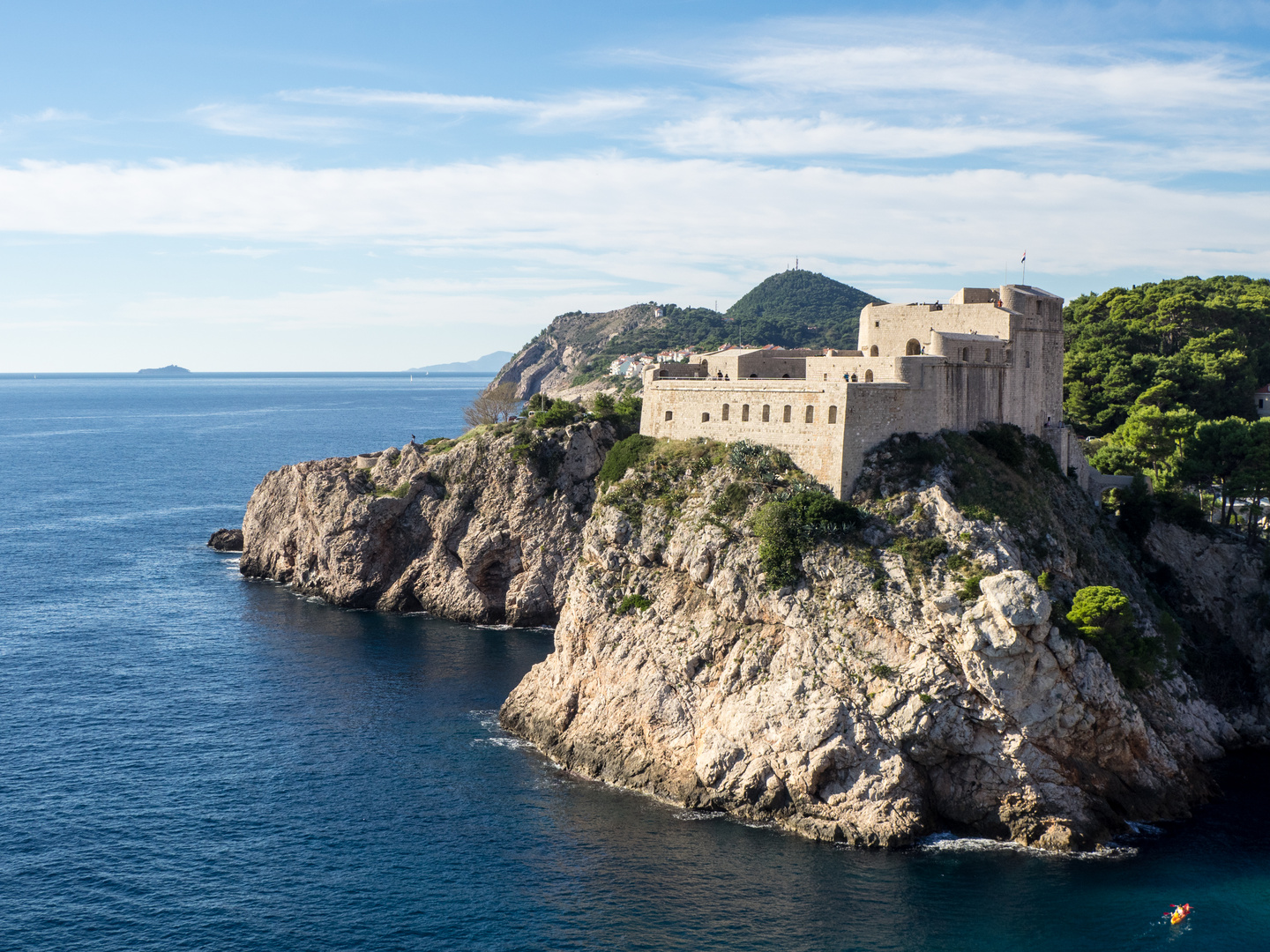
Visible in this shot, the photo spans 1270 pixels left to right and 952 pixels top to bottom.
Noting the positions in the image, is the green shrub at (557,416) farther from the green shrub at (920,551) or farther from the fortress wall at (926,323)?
the green shrub at (920,551)

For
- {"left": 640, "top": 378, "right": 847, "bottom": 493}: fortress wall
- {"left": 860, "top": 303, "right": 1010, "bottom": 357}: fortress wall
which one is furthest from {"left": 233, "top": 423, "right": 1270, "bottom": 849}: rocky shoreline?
{"left": 860, "top": 303, "right": 1010, "bottom": 357}: fortress wall

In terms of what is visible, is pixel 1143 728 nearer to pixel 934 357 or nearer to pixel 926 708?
pixel 926 708

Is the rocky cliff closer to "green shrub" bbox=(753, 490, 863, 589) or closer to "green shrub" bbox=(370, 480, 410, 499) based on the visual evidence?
"green shrub" bbox=(753, 490, 863, 589)

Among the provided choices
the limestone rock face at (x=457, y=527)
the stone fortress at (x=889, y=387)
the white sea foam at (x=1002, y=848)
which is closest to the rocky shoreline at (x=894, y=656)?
the white sea foam at (x=1002, y=848)

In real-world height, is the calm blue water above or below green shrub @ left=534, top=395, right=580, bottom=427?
below

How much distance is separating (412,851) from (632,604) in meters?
18.8

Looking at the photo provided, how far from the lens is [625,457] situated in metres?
69.6

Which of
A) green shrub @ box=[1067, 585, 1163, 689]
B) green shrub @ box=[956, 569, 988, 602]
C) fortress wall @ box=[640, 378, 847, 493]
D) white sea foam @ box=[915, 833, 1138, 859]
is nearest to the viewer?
white sea foam @ box=[915, 833, 1138, 859]

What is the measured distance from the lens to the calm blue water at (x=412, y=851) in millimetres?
43312

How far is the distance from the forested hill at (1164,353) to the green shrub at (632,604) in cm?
4684

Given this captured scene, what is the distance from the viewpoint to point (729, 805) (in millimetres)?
53375

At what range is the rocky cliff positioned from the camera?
168 feet

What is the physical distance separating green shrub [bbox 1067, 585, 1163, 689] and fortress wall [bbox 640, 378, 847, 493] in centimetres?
1383

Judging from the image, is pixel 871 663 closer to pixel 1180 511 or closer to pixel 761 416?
pixel 761 416
